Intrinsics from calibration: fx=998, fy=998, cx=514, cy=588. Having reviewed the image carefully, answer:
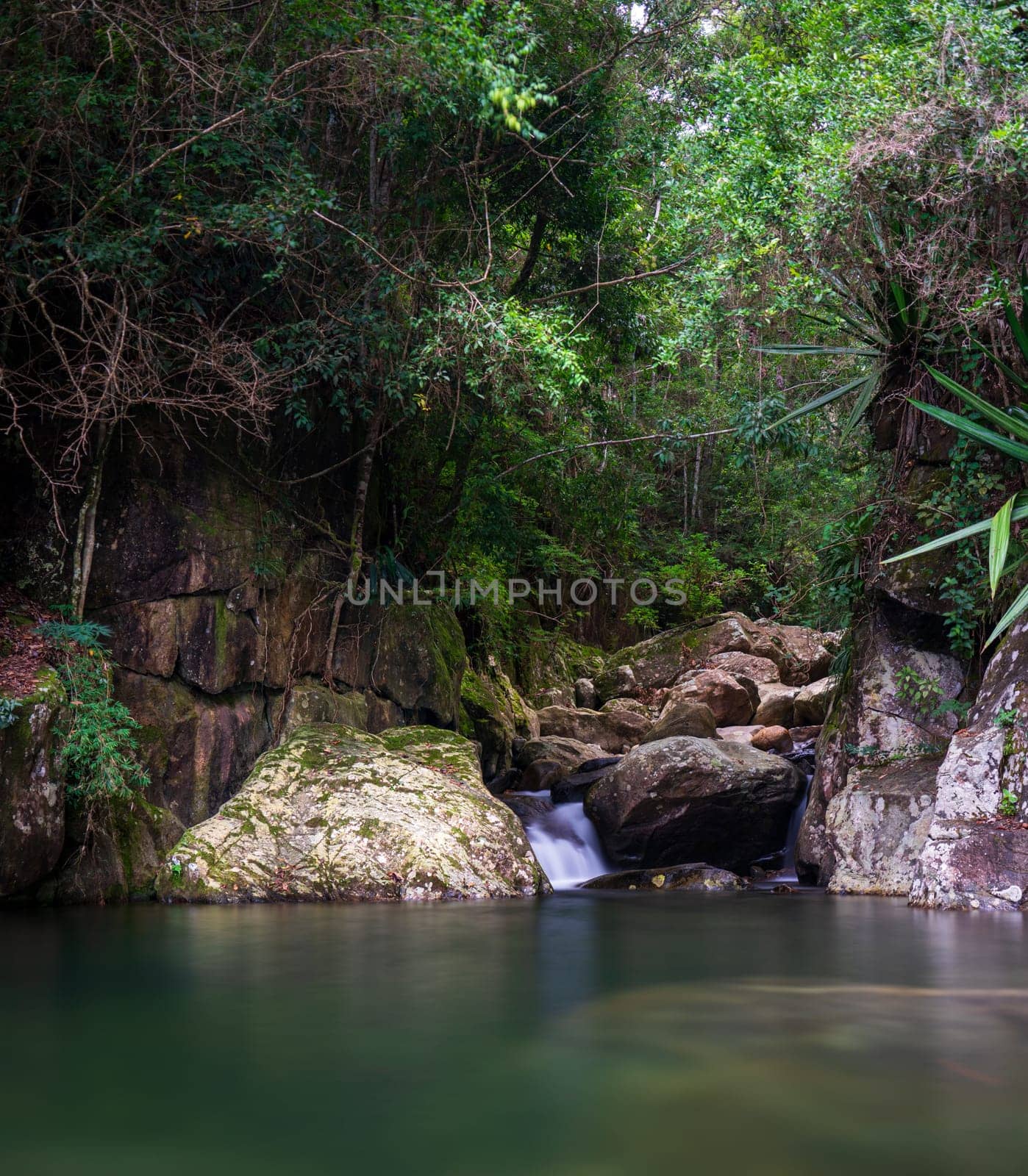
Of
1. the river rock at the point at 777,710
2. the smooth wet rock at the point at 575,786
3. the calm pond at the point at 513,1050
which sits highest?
the river rock at the point at 777,710

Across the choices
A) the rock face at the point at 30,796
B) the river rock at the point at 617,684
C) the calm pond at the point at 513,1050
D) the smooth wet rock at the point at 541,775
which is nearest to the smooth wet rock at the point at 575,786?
the smooth wet rock at the point at 541,775

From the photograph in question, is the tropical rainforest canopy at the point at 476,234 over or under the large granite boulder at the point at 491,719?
over

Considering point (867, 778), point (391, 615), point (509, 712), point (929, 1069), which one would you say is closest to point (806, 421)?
point (867, 778)

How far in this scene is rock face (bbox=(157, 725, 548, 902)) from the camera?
811 cm

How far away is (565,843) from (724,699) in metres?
6.06

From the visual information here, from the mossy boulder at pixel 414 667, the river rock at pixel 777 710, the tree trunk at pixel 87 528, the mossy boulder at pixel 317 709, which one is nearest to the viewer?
the tree trunk at pixel 87 528

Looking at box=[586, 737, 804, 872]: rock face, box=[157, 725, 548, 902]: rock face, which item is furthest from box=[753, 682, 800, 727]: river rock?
box=[157, 725, 548, 902]: rock face

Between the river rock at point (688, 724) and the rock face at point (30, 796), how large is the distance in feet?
28.9

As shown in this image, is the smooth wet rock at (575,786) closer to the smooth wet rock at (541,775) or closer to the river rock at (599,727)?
the smooth wet rock at (541,775)

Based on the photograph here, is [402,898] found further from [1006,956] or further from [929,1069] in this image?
[929,1069]

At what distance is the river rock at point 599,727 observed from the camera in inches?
632

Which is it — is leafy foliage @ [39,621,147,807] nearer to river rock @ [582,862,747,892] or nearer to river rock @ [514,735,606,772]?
river rock @ [582,862,747,892]

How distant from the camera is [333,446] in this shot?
11234 millimetres

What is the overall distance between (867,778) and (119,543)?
735cm
